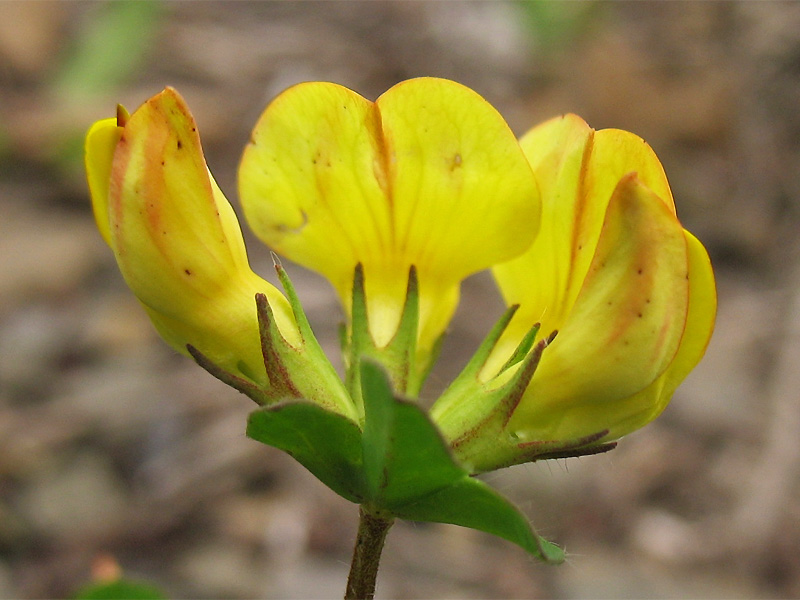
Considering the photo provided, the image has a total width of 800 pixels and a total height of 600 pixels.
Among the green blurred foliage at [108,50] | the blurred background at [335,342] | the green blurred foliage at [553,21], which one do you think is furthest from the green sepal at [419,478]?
the green blurred foliage at [553,21]

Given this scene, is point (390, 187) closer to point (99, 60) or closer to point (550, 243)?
point (550, 243)

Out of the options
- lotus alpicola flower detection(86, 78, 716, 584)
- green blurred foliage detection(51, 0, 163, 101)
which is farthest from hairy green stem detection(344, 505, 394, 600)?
green blurred foliage detection(51, 0, 163, 101)

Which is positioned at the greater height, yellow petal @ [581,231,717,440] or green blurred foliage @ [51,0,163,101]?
green blurred foliage @ [51,0,163,101]

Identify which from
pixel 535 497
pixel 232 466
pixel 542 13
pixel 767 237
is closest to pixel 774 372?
pixel 767 237

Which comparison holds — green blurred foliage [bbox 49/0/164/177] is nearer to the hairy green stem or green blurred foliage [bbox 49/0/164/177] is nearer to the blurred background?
the blurred background

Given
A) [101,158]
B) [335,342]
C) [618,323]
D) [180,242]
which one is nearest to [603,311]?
[618,323]

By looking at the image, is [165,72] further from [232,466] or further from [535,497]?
[535,497]
